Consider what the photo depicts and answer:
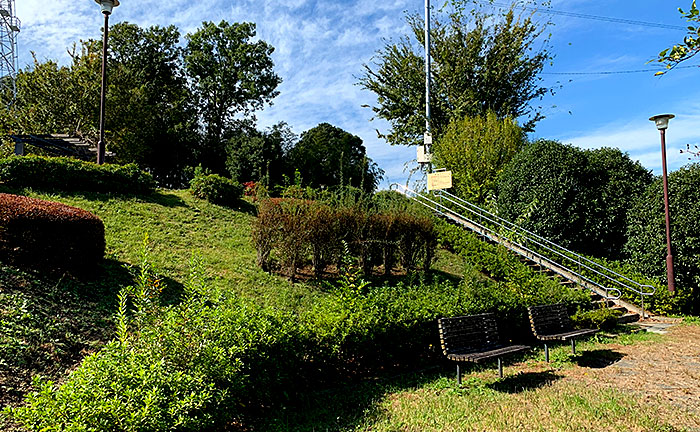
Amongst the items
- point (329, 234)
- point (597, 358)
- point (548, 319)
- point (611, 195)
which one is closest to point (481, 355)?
point (548, 319)

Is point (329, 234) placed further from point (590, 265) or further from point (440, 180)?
point (440, 180)

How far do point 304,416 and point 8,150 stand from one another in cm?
1663

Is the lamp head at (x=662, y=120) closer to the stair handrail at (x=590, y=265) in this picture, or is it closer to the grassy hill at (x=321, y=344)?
the stair handrail at (x=590, y=265)

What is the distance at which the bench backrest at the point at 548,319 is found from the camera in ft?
23.0

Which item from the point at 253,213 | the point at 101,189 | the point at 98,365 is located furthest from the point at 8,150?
the point at 98,365

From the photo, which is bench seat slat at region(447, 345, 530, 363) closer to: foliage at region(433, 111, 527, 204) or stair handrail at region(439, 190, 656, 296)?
stair handrail at region(439, 190, 656, 296)

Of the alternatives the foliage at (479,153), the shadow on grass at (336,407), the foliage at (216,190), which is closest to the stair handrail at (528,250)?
the foliage at (479,153)

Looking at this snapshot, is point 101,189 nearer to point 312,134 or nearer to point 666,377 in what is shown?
point 666,377

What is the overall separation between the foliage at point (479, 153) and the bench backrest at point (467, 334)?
12.8 meters

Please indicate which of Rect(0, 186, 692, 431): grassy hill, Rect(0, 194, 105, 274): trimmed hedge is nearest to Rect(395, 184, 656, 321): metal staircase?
Rect(0, 186, 692, 431): grassy hill

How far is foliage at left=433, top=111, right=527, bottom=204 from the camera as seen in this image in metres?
19.0

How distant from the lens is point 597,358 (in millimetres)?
7023

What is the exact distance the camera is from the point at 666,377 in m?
6.04

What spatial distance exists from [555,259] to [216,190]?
1031cm
